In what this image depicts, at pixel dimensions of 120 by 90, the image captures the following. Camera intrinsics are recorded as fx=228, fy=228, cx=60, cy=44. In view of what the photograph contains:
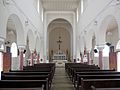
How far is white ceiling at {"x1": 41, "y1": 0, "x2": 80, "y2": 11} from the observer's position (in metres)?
28.5

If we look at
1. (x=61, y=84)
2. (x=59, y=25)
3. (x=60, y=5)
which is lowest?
(x=61, y=84)

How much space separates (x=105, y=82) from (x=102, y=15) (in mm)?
8119

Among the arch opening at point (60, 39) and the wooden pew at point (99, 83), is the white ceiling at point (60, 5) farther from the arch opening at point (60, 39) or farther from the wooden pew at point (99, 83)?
the wooden pew at point (99, 83)

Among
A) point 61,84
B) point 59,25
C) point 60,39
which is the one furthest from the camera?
point 60,39

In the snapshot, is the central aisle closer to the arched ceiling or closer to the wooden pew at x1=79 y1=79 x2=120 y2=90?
the wooden pew at x1=79 y1=79 x2=120 y2=90

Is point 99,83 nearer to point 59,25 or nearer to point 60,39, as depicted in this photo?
point 59,25

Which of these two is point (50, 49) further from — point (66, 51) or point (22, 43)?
point (22, 43)

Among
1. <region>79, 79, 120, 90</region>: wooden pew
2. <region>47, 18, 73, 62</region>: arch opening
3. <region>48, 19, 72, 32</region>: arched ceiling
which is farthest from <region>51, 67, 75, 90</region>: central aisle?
<region>47, 18, 73, 62</region>: arch opening

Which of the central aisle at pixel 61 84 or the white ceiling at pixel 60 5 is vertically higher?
the white ceiling at pixel 60 5

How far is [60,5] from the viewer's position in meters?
29.9

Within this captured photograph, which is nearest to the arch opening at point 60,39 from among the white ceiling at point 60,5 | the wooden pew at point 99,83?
the white ceiling at point 60,5

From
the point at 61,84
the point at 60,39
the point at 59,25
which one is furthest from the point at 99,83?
the point at 60,39

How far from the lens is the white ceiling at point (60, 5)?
28.5 metres

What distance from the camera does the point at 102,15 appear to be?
14.5m
